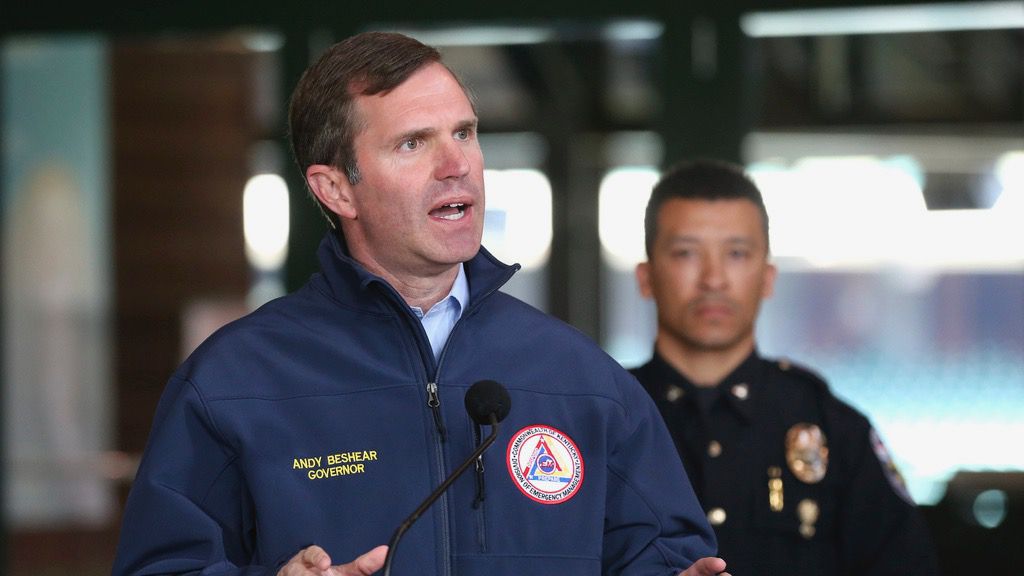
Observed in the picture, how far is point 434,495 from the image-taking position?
1.62 m

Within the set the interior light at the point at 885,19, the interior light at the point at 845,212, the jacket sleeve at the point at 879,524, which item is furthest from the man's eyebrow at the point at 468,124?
the interior light at the point at 845,212

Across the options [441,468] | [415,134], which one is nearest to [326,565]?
[441,468]

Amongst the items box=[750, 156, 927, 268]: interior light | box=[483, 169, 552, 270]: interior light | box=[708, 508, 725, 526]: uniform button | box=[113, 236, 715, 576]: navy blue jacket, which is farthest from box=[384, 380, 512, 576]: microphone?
box=[483, 169, 552, 270]: interior light

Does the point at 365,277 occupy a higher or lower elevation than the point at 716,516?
higher

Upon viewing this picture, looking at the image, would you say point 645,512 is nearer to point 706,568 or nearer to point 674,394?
point 706,568

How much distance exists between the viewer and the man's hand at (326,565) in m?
1.57

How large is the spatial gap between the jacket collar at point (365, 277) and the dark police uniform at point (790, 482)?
32.1 inches

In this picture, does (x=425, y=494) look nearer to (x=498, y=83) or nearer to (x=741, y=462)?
(x=741, y=462)

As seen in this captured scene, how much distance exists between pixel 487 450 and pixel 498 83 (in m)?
4.75

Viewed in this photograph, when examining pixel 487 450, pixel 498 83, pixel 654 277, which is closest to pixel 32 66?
pixel 498 83

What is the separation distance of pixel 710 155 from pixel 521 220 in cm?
301

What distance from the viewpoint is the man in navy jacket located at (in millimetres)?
1771

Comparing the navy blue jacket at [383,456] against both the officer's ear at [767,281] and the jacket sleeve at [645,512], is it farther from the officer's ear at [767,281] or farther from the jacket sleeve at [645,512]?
the officer's ear at [767,281]

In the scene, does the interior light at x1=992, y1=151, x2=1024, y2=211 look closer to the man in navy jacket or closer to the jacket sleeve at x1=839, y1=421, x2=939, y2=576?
the jacket sleeve at x1=839, y1=421, x2=939, y2=576
